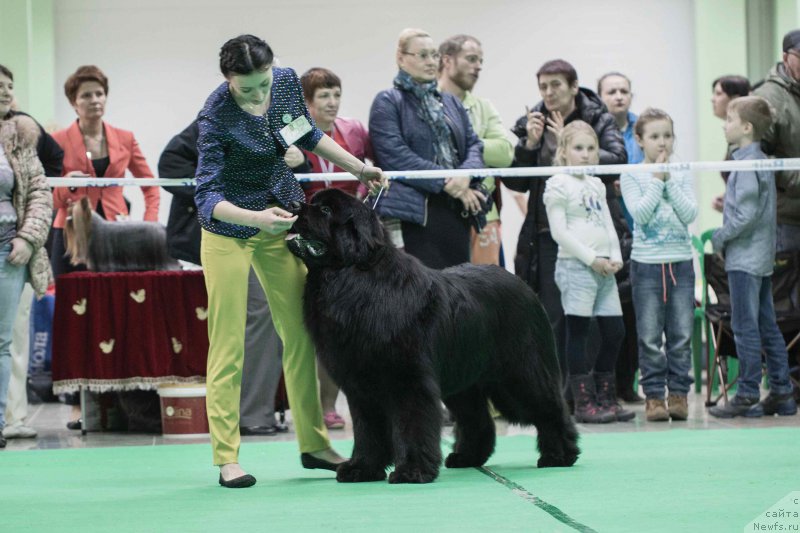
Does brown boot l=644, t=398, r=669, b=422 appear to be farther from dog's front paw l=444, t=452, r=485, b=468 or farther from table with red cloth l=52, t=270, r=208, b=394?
table with red cloth l=52, t=270, r=208, b=394

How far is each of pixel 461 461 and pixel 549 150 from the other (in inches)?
106

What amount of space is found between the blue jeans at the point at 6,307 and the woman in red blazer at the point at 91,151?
3.09 ft

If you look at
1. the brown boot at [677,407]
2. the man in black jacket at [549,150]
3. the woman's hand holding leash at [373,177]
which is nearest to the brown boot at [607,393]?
the brown boot at [677,407]

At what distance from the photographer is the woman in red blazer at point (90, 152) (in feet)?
22.7

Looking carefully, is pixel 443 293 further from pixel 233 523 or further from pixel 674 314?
pixel 674 314

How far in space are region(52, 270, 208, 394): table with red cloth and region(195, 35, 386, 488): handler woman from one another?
219cm

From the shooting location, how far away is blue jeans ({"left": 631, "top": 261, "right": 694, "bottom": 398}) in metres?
6.29

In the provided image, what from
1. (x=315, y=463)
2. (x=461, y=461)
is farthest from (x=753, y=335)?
(x=315, y=463)

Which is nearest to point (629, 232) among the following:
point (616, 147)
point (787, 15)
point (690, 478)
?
point (616, 147)

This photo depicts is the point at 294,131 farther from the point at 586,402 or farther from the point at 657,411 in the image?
the point at 657,411

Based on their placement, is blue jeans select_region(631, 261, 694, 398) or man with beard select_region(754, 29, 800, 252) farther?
man with beard select_region(754, 29, 800, 252)

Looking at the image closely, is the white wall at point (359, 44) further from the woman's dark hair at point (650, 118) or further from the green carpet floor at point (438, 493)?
the green carpet floor at point (438, 493)

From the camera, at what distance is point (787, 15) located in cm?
1102

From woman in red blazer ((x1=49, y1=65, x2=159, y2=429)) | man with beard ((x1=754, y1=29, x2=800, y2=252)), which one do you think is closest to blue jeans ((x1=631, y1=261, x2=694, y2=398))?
man with beard ((x1=754, y1=29, x2=800, y2=252))
